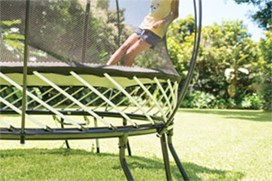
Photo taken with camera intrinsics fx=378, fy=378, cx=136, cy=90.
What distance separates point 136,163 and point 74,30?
3.11 feet

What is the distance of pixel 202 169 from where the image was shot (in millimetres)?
1931

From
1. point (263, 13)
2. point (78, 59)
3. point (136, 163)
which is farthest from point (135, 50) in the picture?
point (263, 13)

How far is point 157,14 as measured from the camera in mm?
1488

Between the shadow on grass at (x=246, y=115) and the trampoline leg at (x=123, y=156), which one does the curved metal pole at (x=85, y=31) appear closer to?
the trampoline leg at (x=123, y=156)

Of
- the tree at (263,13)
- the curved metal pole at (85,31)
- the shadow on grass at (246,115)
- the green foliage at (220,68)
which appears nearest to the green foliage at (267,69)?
the green foliage at (220,68)

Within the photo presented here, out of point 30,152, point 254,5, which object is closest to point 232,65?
point 254,5

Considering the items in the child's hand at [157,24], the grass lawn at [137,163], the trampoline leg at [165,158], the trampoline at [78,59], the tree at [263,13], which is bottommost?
the grass lawn at [137,163]

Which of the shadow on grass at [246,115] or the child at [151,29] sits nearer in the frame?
the child at [151,29]

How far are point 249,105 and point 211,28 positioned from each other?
3103 millimetres

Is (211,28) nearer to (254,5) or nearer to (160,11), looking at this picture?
(254,5)

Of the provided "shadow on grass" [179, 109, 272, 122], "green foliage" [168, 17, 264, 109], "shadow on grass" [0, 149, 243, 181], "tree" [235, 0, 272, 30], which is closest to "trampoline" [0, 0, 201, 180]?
"shadow on grass" [0, 149, 243, 181]

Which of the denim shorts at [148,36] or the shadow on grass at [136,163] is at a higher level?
the denim shorts at [148,36]

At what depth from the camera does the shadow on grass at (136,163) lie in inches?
69.4

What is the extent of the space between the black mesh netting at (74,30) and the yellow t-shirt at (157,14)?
31 millimetres
